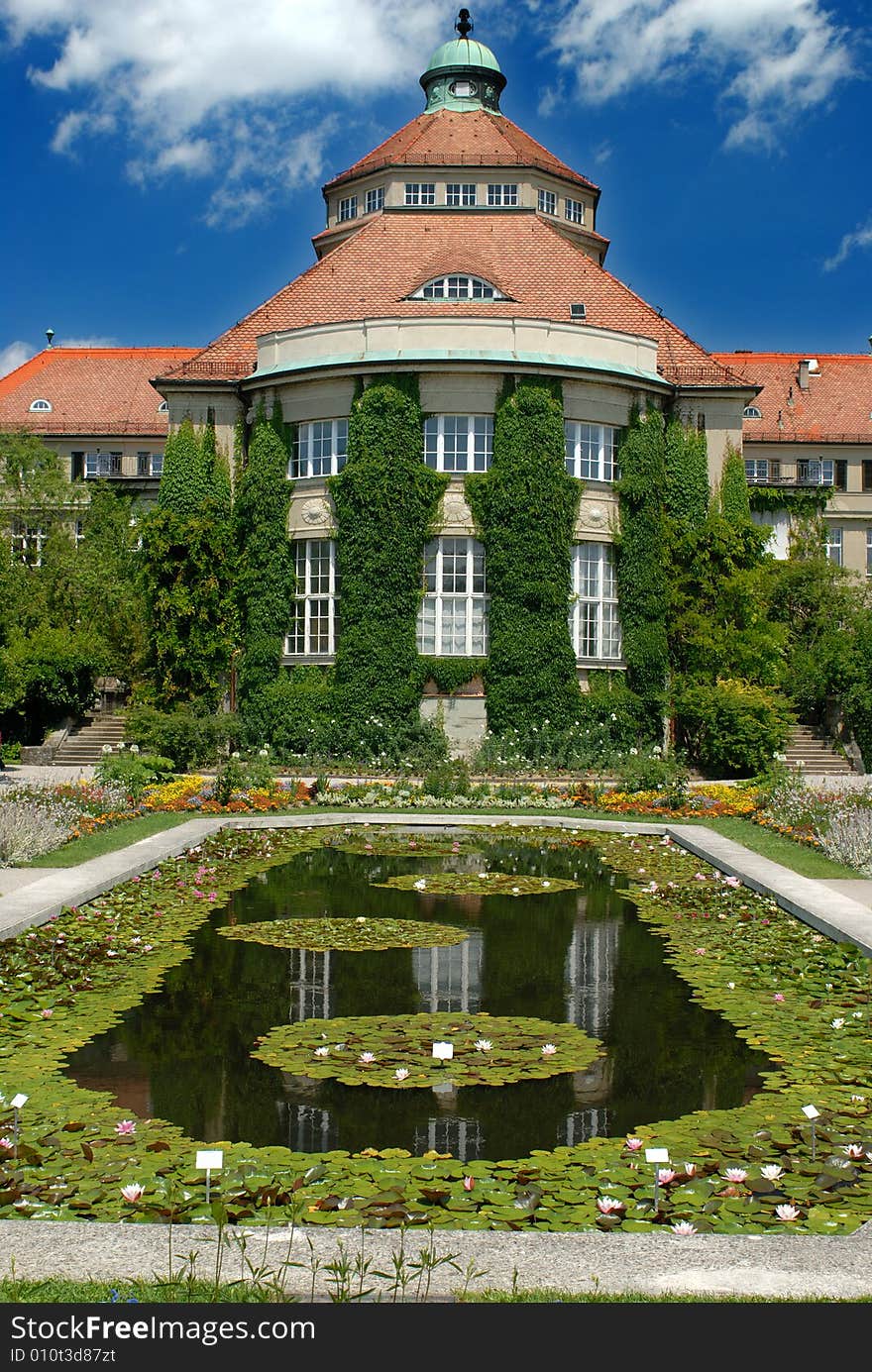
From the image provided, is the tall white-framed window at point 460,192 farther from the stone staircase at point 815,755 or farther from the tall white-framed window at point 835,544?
the tall white-framed window at point 835,544

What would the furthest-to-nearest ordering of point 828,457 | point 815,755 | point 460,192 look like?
point 828,457
point 460,192
point 815,755

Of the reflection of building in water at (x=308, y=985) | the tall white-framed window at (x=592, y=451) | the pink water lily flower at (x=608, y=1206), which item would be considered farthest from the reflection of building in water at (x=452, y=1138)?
the tall white-framed window at (x=592, y=451)

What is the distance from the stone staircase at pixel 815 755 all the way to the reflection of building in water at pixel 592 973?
2295 cm

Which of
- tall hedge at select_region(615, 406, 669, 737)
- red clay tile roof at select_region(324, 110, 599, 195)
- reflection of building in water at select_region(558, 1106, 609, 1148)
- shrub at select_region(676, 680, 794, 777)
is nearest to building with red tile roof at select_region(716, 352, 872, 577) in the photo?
red clay tile roof at select_region(324, 110, 599, 195)

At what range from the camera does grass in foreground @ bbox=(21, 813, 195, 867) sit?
16031mm

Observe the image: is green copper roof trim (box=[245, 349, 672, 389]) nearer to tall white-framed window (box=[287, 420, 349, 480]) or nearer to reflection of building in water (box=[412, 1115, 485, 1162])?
tall white-framed window (box=[287, 420, 349, 480])

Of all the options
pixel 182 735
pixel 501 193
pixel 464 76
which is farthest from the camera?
pixel 464 76

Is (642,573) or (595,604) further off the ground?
(642,573)

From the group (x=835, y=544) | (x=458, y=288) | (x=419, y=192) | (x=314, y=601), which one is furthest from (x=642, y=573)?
(x=835, y=544)

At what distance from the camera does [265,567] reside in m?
34.2

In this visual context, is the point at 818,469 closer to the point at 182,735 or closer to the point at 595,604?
the point at 595,604

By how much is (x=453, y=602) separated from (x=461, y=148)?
660 inches

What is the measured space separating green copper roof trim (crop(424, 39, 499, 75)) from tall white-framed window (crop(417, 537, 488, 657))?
21361 millimetres

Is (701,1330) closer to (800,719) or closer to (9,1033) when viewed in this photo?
(9,1033)
